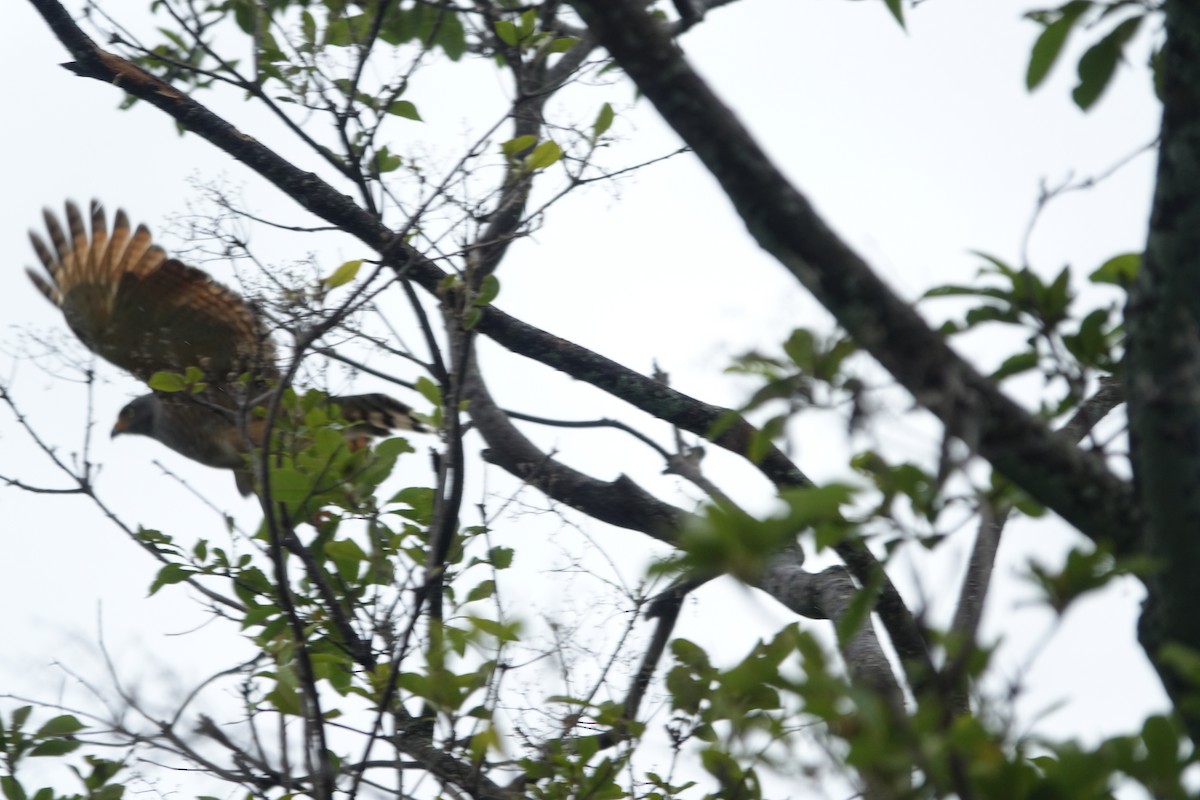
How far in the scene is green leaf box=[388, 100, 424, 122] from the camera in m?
3.05

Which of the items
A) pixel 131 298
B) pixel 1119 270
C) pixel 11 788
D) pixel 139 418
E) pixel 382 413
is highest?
pixel 139 418

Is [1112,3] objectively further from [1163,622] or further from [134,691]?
[134,691]

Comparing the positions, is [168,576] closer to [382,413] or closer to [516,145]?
[516,145]

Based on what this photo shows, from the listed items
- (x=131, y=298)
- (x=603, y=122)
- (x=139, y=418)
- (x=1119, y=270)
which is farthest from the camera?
(x=139, y=418)

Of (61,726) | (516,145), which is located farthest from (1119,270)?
(61,726)

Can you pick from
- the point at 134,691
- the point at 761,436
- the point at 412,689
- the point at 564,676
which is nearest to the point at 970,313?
the point at 761,436

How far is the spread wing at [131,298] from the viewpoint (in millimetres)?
5188

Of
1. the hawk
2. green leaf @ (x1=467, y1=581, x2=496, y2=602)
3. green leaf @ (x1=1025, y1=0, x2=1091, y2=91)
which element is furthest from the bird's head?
green leaf @ (x1=1025, y1=0, x2=1091, y2=91)

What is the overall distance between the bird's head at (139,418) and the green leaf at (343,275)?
435 centimetres

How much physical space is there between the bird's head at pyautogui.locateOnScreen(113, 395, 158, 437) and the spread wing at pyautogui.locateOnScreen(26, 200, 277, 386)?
892mm

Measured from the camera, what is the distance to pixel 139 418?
638 cm

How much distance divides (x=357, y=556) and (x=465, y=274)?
0.67 metres

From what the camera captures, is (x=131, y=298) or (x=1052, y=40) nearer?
(x=1052, y=40)

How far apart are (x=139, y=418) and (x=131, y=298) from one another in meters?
1.29
